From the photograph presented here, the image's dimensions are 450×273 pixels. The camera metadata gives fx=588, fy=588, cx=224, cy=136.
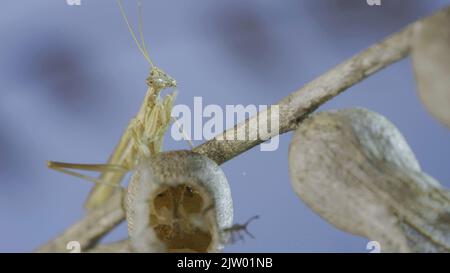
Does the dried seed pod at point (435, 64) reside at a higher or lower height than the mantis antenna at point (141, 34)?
lower

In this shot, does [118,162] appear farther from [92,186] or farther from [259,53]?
[259,53]

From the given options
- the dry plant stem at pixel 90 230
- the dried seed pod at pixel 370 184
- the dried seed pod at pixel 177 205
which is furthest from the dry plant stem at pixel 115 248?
the dried seed pod at pixel 370 184

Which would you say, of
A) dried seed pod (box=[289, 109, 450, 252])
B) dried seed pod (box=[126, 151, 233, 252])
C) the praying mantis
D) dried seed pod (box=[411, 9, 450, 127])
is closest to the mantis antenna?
the praying mantis

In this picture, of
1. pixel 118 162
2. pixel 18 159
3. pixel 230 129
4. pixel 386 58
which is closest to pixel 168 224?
pixel 230 129

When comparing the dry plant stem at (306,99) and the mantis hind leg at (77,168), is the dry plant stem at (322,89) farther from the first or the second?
the mantis hind leg at (77,168)

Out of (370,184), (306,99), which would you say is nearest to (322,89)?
(306,99)

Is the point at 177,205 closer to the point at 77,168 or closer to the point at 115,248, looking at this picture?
the point at 115,248
